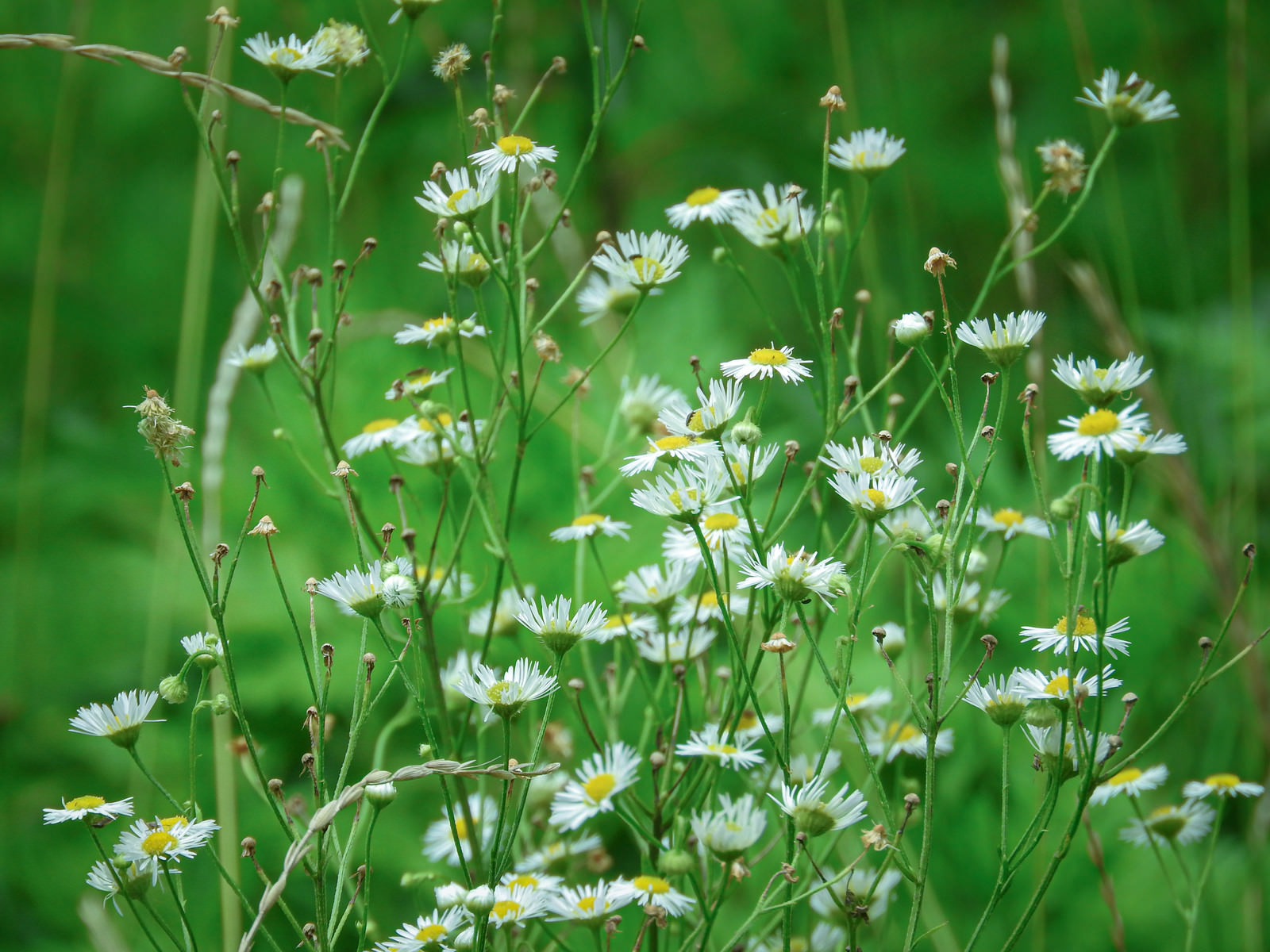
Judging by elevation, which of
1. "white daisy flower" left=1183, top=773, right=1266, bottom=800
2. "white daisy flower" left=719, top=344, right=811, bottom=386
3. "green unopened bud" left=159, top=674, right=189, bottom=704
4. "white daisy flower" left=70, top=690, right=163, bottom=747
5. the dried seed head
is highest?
the dried seed head

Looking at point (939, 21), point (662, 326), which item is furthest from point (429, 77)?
point (939, 21)

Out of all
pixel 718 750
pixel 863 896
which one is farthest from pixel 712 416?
pixel 863 896

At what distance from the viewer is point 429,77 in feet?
4.06

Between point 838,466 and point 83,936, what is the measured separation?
0.71 m

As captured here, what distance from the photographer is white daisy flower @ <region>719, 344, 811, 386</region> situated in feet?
1.33

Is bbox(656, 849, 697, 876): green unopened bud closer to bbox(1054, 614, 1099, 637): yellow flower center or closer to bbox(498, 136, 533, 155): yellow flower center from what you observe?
bbox(1054, 614, 1099, 637): yellow flower center

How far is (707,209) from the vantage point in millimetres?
499

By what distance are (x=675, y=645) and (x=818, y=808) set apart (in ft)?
0.48

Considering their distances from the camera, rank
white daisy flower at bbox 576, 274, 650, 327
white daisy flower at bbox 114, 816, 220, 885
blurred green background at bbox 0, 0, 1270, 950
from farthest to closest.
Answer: blurred green background at bbox 0, 0, 1270, 950, white daisy flower at bbox 576, 274, 650, 327, white daisy flower at bbox 114, 816, 220, 885

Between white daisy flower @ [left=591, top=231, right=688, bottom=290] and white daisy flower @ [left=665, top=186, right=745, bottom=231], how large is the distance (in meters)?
0.02

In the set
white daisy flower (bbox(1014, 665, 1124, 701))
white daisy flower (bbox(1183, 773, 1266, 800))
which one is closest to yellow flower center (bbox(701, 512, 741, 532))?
white daisy flower (bbox(1014, 665, 1124, 701))

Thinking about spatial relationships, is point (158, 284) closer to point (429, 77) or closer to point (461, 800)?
point (429, 77)

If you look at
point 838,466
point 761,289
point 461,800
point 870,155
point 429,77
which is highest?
point 429,77

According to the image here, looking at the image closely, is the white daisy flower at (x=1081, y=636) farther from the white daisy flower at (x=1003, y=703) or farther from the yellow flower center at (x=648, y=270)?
the yellow flower center at (x=648, y=270)
